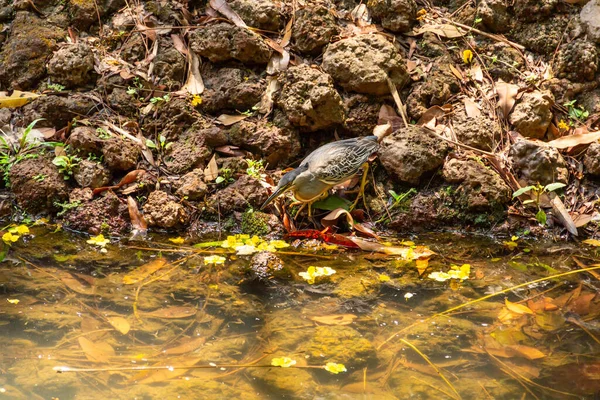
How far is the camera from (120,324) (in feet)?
9.91

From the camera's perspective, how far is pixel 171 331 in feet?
9.75

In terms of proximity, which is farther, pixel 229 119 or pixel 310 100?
pixel 229 119

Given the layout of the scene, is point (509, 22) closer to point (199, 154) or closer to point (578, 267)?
point (578, 267)

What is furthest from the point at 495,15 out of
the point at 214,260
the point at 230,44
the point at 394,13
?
the point at 214,260

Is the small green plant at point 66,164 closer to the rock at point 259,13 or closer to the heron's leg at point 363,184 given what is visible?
the rock at point 259,13

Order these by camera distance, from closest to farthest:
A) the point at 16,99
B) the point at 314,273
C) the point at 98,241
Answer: the point at 314,273 < the point at 98,241 < the point at 16,99

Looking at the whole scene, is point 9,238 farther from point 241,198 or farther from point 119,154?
point 241,198

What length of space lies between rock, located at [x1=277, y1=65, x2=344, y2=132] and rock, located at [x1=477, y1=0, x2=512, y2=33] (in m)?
1.79

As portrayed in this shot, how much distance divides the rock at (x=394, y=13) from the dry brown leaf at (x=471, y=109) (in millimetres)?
1000

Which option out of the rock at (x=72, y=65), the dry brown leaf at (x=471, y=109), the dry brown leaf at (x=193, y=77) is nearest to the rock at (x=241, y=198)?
the dry brown leaf at (x=193, y=77)

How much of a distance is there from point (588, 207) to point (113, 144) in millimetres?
4052

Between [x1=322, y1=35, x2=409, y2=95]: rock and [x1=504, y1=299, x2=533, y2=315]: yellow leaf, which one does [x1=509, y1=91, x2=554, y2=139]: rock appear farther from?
[x1=504, y1=299, x2=533, y2=315]: yellow leaf

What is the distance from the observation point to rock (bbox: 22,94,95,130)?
197 inches

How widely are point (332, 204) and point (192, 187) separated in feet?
3.91
